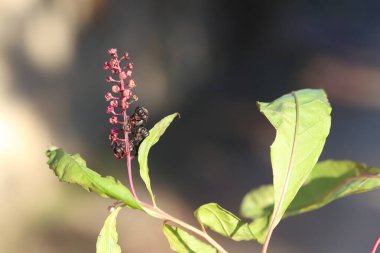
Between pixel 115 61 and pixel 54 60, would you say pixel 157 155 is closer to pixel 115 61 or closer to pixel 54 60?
pixel 54 60

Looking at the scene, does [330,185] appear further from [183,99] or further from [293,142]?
Result: [183,99]

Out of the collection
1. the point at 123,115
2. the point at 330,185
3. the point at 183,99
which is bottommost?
the point at 183,99

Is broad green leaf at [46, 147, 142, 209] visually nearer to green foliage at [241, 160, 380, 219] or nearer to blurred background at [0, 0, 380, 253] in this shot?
green foliage at [241, 160, 380, 219]

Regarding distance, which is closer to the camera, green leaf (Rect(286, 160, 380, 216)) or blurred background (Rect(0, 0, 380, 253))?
green leaf (Rect(286, 160, 380, 216))

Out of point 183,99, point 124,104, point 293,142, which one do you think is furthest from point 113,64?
point 183,99

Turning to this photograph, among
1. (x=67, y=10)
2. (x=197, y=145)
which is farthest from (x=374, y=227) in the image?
(x=67, y=10)

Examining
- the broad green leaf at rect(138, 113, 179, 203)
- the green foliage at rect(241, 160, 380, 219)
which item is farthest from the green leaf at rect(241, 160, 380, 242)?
the broad green leaf at rect(138, 113, 179, 203)
